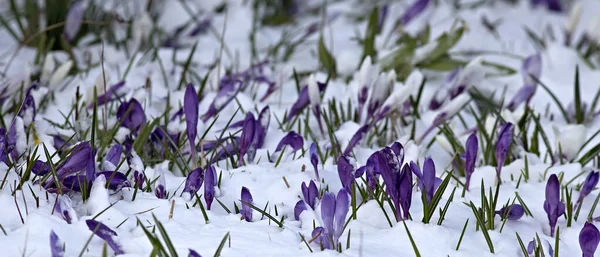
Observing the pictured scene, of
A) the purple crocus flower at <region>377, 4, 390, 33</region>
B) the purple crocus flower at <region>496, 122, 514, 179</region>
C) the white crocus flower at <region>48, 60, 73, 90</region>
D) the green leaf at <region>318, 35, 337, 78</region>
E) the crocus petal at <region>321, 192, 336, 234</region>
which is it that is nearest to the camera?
the crocus petal at <region>321, 192, 336, 234</region>

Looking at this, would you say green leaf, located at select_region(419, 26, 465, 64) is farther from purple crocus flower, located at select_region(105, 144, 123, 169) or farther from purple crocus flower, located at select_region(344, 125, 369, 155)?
purple crocus flower, located at select_region(105, 144, 123, 169)

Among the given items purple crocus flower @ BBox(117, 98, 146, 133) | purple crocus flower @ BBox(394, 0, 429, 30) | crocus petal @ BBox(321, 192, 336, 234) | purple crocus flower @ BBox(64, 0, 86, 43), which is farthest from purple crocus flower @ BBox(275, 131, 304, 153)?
purple crocus flower @ BBox(394, 0, 429, 30)

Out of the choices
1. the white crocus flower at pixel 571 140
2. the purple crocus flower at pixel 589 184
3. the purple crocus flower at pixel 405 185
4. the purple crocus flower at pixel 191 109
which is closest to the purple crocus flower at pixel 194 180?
the purple crocus flower at pixel 191 109

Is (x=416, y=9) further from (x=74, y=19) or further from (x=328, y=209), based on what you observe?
(x=328, y=209)

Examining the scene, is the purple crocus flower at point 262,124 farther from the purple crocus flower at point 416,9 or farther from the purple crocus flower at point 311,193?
the purple crocus flower at point 416,9

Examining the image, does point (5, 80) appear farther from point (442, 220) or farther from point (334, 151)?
point (442, 220)

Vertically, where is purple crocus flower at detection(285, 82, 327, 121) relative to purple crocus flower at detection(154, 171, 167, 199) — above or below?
above
